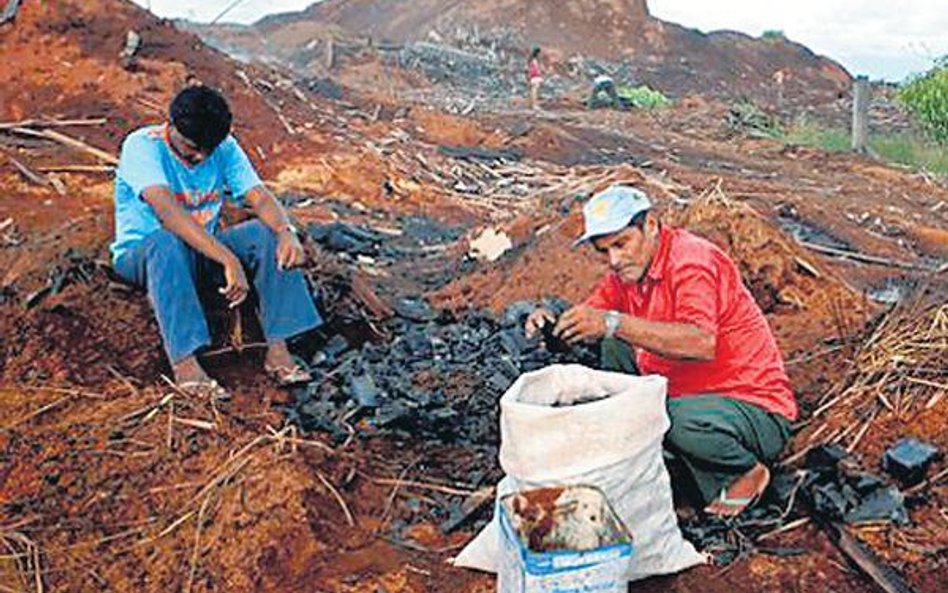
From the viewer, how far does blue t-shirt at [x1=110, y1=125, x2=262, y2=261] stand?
4.02m

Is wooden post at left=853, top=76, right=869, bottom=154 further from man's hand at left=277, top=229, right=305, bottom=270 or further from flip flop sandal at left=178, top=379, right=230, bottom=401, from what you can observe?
flip flop sandal at left=178, top=379, right=230, bottom=401

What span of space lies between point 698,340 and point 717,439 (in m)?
0.34

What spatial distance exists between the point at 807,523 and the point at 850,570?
0.26m

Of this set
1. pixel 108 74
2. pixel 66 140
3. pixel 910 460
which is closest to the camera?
pixel 910 460

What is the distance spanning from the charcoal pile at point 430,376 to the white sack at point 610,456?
3.37ft

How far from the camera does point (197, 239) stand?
3.89m

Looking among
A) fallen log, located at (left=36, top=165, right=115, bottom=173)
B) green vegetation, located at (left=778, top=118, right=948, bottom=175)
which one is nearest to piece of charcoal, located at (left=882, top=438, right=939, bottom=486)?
fallen log, located at (left=36, top=165, right=115, bottom=173)

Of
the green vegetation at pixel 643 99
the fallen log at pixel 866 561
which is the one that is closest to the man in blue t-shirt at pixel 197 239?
the fallen log at pixel 866 561

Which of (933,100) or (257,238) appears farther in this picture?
(933,100)

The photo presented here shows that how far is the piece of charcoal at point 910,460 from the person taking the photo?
326 cm

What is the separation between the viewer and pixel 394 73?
25.5 m

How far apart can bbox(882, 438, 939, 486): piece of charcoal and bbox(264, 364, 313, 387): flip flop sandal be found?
7.62 feet

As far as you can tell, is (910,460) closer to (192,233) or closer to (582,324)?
(582,324)

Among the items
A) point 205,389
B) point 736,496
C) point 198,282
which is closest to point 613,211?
point 736,496
